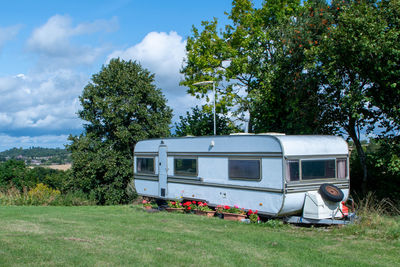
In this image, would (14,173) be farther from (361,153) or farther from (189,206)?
(361,153)

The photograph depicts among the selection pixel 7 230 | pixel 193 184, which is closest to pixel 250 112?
pixel 193 184

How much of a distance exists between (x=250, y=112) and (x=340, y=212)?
1222 cm

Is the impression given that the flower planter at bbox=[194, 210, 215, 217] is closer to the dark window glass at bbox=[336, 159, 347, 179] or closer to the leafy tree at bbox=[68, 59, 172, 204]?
the dark window glass at bbox=[336, 159, 347, 179]

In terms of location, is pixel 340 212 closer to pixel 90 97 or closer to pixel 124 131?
pixel 124 131

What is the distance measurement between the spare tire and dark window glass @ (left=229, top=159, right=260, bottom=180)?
184cm

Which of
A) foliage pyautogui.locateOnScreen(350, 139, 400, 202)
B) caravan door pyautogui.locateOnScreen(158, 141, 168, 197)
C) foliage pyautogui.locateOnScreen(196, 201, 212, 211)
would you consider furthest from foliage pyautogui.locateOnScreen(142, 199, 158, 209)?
foliage pyautogui.locateOnScreen(350, 139, 400, 202)

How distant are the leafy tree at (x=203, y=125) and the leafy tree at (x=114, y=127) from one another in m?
1.67

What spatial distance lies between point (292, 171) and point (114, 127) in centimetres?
1806

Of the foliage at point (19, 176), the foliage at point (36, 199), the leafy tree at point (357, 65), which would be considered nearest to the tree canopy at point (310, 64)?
the leafy tree at point (357, 65)

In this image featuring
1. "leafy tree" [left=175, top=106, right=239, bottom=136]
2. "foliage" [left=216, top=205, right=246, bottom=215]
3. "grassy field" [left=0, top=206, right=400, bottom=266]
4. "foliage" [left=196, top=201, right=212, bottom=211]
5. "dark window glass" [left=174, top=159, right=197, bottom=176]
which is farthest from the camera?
"leafy tree" [left=175, top=106, right=239, bottom=136]

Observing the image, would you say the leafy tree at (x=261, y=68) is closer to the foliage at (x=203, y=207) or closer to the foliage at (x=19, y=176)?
the foliage at (x=203, y=207)

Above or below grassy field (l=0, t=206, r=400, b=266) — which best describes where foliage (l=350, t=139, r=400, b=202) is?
above

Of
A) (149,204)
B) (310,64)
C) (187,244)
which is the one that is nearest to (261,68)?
(310,64)

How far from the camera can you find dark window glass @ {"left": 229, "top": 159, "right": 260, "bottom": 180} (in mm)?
11898
